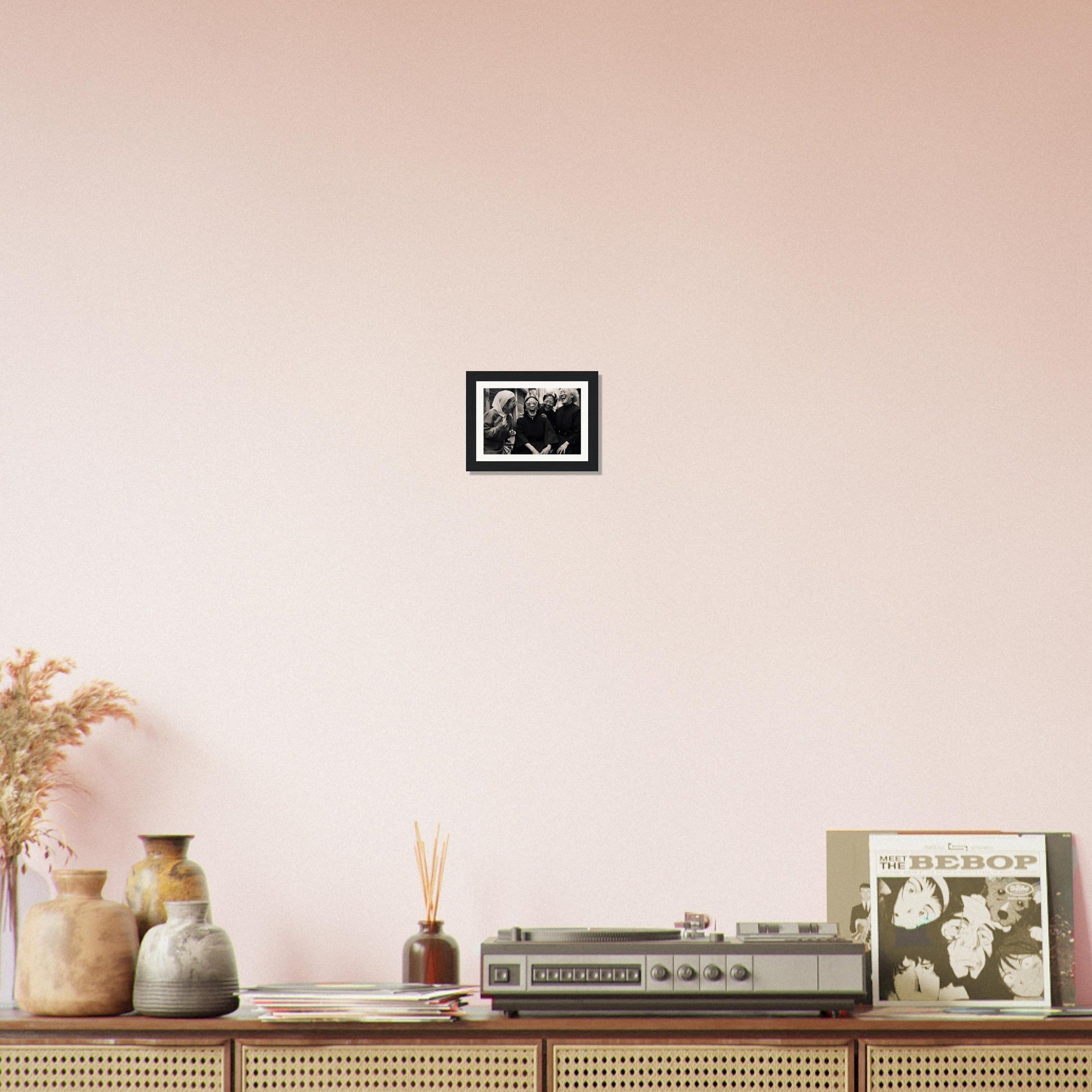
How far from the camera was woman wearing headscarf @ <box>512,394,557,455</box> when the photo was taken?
2582 millimetres

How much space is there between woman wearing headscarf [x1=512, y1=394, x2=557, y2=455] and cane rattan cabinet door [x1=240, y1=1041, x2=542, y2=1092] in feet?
3.66

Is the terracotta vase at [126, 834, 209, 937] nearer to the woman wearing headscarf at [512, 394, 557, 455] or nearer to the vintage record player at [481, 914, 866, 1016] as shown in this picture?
the vintage record player at [481, 914, 866, 1016]

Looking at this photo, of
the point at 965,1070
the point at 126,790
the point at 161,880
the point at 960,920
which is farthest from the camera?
the point at 126,790

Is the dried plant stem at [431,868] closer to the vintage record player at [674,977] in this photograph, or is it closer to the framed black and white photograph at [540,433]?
the vintage record player at [674,977]

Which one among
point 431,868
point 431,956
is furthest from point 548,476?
point 431,956

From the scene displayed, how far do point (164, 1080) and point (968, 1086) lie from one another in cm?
130

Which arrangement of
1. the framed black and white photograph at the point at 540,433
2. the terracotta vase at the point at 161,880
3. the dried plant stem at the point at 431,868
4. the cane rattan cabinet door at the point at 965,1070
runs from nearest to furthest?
the cane rattan cabinet door at the point at 965,1070 < the terracotta vase at the point at 161,880 < the dried plant stem at the point at 431,868 < the framed black and white photograph at the point at 540,433

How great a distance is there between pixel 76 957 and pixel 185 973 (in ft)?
0.63

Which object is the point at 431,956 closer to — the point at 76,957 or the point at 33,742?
the point at 76,957

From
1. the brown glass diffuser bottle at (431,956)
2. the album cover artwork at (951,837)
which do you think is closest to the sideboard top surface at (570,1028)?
the brown glass diffuser bottle at (431,956)

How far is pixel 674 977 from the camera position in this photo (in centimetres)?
209

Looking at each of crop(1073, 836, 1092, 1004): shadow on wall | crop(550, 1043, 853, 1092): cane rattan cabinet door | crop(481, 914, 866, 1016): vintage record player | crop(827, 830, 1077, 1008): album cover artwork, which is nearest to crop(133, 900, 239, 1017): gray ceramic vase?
crop(481, 914, 866, 1016): vintage record player

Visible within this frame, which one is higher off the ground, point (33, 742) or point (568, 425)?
point (568, 425)

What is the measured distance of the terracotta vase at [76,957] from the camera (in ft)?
7.07
